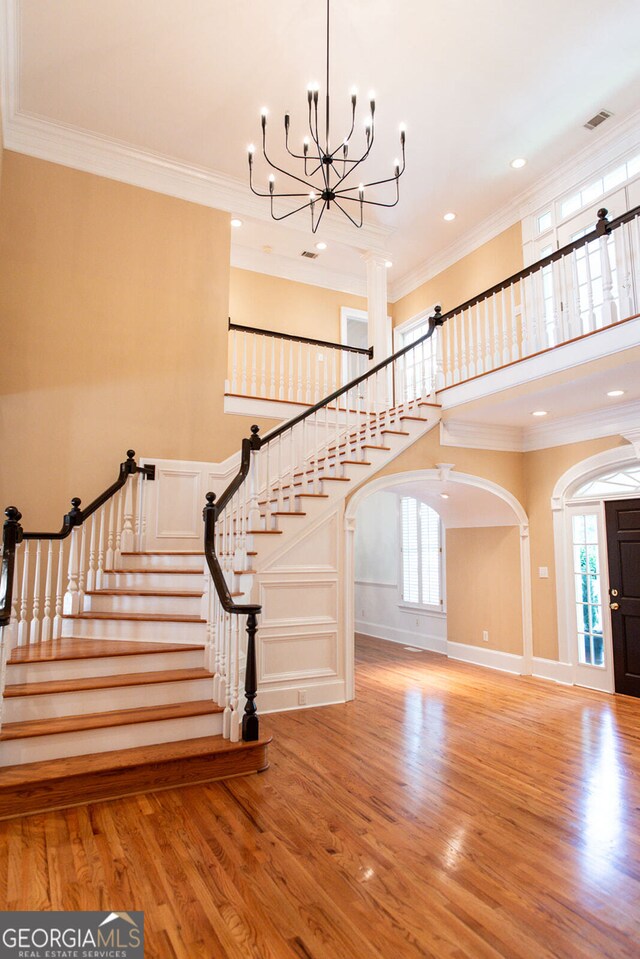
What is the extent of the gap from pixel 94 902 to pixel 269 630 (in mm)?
3012

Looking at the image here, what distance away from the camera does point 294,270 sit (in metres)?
8.85

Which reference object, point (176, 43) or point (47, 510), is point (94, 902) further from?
point (176, 43)

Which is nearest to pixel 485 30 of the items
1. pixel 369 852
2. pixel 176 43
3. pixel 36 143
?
pixel 176 43

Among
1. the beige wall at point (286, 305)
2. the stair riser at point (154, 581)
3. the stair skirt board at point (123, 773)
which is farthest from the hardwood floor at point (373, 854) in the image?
the beige wall at point (286, 305)

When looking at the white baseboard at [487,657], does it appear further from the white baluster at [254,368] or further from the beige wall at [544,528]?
the white baluster at [254,368]

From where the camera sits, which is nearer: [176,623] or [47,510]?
[176,623]

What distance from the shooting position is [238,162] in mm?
6641

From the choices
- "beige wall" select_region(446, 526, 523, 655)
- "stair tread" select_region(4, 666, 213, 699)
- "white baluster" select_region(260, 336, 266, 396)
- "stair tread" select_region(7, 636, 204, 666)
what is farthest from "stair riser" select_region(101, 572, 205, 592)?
"beige wall" select_region(446, 526, 523, 655)

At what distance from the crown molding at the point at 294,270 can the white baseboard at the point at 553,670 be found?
20.8 feet

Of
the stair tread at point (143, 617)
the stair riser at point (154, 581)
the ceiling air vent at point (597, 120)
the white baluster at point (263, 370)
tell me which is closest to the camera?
the stair tread at point (143, 617)

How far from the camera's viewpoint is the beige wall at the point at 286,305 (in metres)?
8.47

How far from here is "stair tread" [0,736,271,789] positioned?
326 centimetres

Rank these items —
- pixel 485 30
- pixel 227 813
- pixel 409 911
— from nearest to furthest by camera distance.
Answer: pixel 409 911 → pixel 227 813 → pixel 485 30

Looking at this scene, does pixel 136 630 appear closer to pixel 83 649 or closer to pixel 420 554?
pixel 83 649
